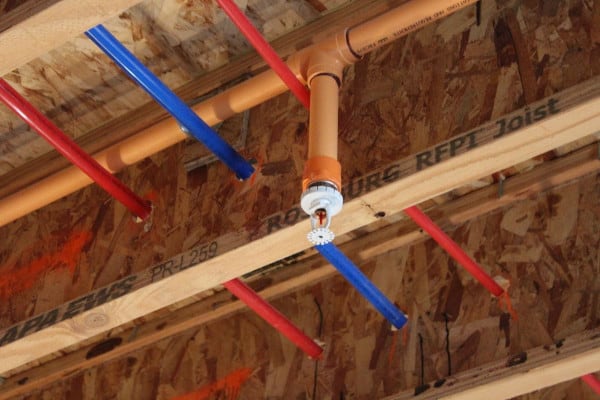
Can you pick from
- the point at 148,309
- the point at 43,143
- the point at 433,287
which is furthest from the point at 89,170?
the point at 433,287

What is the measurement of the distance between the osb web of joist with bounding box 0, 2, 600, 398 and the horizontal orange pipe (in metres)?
0.18

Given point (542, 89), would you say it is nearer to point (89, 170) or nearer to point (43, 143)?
point (89, 170)

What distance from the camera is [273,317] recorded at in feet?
11.5

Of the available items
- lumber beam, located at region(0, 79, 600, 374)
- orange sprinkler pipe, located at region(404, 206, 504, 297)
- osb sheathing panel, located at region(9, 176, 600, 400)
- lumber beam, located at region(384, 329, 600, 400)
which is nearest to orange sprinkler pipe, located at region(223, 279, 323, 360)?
osb sheathing panel, located at region(9, 176, 600, 400)

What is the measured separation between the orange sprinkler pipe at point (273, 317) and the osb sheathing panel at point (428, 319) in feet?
0.20

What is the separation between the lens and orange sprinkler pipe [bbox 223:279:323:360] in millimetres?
3373

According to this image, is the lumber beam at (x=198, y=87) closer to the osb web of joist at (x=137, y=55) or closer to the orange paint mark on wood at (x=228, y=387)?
the osb web of joist at (x=137, y=55)

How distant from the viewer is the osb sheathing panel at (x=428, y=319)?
3.33m

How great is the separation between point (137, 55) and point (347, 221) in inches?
40.4

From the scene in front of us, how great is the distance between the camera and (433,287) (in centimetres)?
359

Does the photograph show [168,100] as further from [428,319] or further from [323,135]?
[428,319]

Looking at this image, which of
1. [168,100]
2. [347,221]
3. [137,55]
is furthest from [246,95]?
[137,55]

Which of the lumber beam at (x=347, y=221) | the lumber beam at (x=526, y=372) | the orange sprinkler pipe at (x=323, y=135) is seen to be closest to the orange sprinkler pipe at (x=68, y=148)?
the lumber beam at (x=347, y=221)

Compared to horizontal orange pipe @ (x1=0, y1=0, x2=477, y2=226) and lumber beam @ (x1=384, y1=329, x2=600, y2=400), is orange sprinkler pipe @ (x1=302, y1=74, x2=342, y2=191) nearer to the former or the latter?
horizontal orange pipe @ (x1=0, y1=0, x2=477, y2=226)
